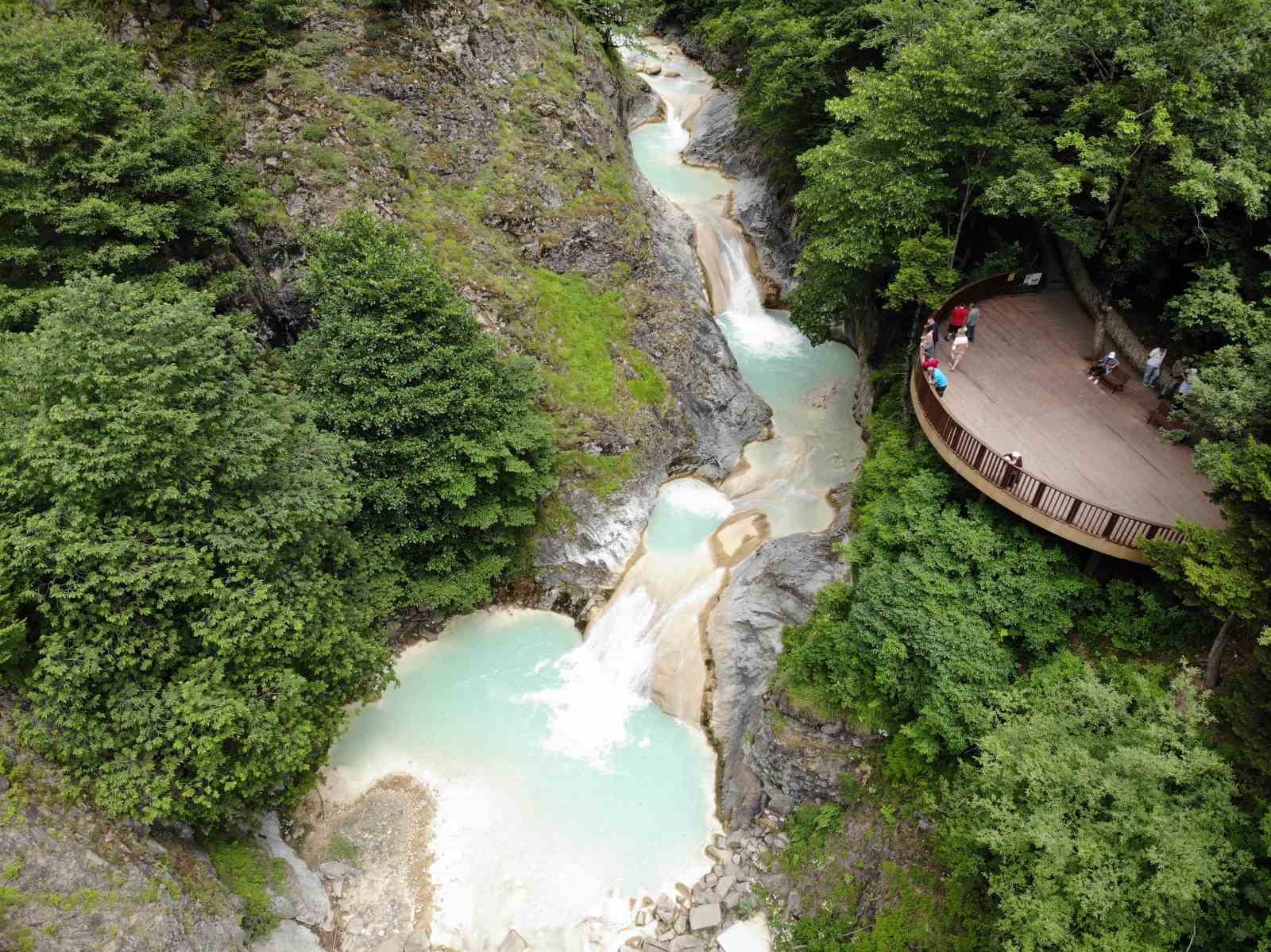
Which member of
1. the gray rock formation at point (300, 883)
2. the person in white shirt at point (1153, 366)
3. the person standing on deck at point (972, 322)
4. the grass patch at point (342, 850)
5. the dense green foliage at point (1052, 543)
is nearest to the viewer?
the dense green foliage at point (1052, 543)

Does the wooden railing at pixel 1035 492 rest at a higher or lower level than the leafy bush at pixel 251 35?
lower

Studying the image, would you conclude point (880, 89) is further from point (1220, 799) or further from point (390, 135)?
point (1220, 799)

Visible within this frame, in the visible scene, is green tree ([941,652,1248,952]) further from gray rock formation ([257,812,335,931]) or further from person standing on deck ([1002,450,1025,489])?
gray rock formation ([257,812,335,931])

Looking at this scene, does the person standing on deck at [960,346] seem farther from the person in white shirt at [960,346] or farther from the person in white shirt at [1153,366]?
the person in white shirt at [1153,366]

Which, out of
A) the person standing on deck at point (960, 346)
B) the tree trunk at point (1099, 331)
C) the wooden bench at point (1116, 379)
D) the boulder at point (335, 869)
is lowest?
the boulder at point (335, 869)

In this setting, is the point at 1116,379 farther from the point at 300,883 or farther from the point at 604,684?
the point at 300,883

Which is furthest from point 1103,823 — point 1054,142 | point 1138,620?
point 1054,142

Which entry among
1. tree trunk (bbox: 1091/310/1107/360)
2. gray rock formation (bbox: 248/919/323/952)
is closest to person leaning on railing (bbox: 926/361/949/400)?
tree trunk (bbox: 1091/310/1107/360)

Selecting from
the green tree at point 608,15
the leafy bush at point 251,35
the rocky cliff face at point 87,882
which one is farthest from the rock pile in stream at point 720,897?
the green tree at point 608,15

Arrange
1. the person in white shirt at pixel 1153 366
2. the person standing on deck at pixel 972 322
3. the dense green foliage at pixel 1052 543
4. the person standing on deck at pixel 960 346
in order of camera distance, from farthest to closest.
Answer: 1. the person standing on deck at pixel 972 322
2. the person standing on deck at pixel 960 346
3. the person in white shirt at pixel 1153 366
4. the dense green foliage at pixel 1052 543

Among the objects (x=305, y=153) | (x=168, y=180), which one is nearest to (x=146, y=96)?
(x=168, y=180)
